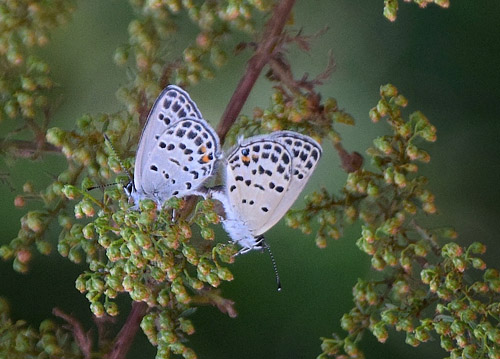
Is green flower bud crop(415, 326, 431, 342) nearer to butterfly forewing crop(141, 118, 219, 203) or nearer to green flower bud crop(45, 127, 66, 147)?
butterfly forewing crop(141, 118, 219, 203)

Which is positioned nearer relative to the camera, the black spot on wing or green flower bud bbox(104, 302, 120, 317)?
green flower bud bbox(104, 302, 120, 317)

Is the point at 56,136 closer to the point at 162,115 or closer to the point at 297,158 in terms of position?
the point at 162,115

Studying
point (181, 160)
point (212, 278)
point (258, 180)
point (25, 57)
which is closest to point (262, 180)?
point (258, 180)

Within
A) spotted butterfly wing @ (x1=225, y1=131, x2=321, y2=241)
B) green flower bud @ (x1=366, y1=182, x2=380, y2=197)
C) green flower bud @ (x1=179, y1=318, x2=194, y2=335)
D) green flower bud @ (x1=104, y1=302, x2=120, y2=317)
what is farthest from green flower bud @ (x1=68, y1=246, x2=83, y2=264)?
green flower bud @ (x1=366, y1=182, x2=380, y2=197)

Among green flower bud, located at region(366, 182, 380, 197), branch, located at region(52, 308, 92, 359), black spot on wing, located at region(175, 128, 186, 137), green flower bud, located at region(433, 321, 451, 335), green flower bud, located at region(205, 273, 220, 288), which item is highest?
green flower bud, located at region(366, 182, 380, 197)

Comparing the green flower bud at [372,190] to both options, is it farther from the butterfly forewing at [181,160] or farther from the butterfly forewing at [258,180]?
the butterfly forewing at [181,160]

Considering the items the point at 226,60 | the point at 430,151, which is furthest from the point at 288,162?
the point at 430,151

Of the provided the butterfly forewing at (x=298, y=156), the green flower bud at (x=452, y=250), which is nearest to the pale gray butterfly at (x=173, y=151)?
the butterfly forewing at (x=298, y=156)
